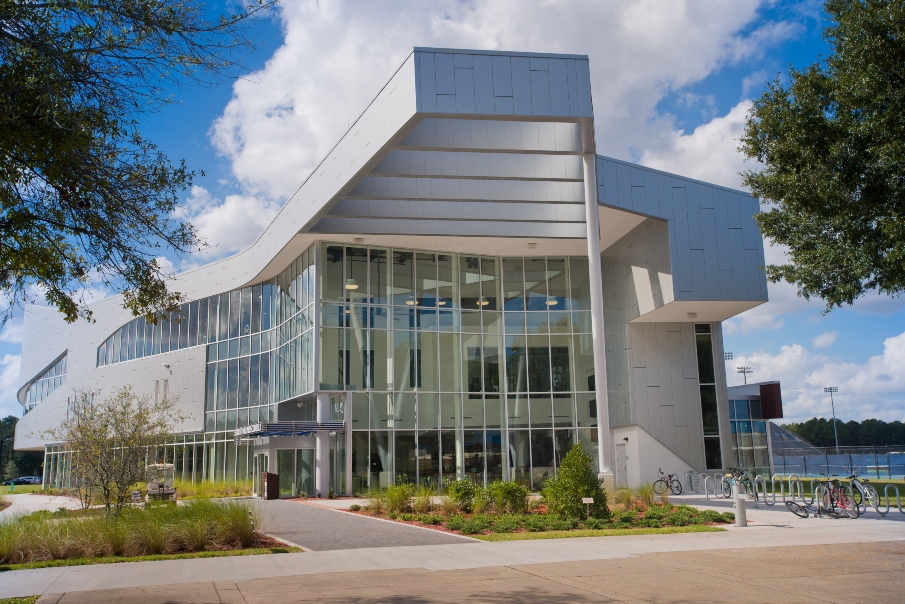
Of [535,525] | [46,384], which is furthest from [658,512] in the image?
[46,384]

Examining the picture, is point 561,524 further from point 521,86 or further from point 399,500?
point 521,86

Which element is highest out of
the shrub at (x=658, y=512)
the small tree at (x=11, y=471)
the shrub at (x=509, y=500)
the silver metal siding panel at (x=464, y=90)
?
the silver metal siding panel at (x=464, y=90)

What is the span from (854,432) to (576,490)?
118m

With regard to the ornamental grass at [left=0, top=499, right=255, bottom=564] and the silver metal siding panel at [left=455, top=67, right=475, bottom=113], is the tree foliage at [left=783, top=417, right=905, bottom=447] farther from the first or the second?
the ornamental grass at [left=0, top=499, right=255, bottom=564]

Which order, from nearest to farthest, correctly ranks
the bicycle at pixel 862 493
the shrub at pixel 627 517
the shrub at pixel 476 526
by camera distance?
1. the shrub at pixel 476 526
2. the shrub at pixel 627 517
3. the bicycle at pixel 862 493

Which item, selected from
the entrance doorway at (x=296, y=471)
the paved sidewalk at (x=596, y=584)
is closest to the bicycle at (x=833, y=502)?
the paved sidewalk at (x=596, y=584)

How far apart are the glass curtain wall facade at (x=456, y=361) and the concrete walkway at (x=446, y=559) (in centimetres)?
1688

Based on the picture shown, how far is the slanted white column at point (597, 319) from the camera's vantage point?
992 inches

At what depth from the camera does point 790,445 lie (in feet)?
222

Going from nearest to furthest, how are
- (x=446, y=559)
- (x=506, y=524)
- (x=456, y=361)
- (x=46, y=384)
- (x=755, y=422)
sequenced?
(x=446, y=559)
(x=506, y=524)
(x=456, y=361)
(x=755, y=422)
(x=46, y=384)

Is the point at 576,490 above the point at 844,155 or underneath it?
underneath

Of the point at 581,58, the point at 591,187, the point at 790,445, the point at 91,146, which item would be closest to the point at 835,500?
the point at 591,187

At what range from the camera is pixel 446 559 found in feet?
40.6

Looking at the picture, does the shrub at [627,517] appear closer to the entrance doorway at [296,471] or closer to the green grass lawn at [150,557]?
the green grass lawn at [150,557]
